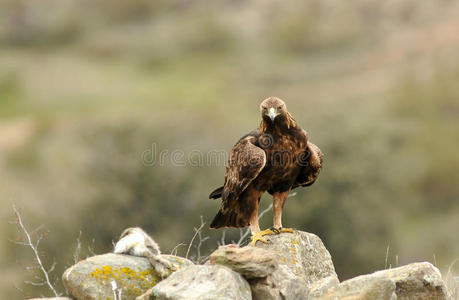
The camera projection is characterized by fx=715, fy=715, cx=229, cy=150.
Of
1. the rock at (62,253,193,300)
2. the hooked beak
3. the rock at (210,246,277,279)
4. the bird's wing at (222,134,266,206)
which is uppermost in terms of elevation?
the hooked beak

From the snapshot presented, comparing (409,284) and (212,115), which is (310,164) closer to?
(409,284)

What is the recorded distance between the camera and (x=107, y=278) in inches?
237

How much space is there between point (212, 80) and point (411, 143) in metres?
20.4

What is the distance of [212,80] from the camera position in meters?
52.6

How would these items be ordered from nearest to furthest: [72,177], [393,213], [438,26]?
[72,177] → [393,213] → [438,26]

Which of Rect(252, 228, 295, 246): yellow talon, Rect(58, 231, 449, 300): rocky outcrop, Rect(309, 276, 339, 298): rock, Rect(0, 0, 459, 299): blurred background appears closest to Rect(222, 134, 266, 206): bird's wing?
Rect(252, 228, 295, 246): yellow talon

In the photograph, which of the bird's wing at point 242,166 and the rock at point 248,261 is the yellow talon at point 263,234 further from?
the rock at point 248,261

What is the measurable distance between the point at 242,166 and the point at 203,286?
2.00 m

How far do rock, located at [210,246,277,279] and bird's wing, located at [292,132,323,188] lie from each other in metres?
1.91

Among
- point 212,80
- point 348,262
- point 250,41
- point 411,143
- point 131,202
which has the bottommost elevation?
point 348,262

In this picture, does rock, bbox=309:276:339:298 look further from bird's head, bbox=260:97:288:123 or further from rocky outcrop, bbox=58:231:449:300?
bird's head, bbox=260:97:288:123

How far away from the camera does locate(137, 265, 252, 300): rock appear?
17.4 ft

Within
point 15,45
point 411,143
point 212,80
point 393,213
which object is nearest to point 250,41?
point 212,80

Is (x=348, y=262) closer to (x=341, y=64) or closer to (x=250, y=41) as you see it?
(x=341, y=64)
